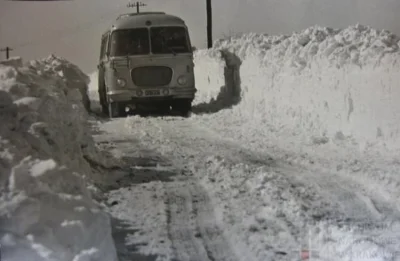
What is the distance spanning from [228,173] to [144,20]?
8.90 m

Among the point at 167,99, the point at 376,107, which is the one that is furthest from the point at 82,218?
the point at 167,99

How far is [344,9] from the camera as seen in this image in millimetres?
11406

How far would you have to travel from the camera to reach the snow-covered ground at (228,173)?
12.4ft

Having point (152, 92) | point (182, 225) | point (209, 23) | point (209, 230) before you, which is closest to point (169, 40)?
point (152, 92)

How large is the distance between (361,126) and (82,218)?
6.34 meters

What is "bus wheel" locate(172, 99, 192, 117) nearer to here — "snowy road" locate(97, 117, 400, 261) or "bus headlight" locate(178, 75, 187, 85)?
"bus headlight" locate(178, 75, 187, 85)

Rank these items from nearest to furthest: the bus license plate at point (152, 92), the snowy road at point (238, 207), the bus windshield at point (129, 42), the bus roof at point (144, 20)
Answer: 1. the snowy road at point (238, 207)
2. the bus windshield at point (129, 42)
3. the bus roof at point (144, 20)
4. the bus license plate at point (152, 92)

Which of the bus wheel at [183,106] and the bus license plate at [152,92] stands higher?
the bus license plate at [152,92]

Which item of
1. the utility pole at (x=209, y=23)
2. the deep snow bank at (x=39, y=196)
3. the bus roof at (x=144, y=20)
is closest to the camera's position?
the deep snow bank at (x=39, y=196)

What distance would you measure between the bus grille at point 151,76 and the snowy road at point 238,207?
6632mm

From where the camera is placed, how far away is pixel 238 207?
5.30 meters

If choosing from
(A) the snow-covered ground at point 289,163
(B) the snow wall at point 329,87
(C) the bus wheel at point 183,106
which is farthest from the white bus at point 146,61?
(B) the snow wall at point 329,87

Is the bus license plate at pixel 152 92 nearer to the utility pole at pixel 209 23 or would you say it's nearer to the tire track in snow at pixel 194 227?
the utility pole at pixel 209 23

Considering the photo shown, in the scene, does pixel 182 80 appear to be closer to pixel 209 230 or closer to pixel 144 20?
pixel 144 20
